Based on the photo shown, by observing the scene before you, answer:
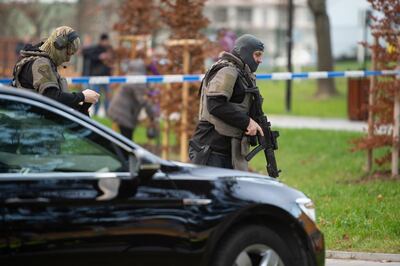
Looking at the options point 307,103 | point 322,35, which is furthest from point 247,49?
point 307,103

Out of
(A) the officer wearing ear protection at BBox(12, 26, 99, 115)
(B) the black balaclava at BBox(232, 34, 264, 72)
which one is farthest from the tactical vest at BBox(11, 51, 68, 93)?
(B) the black balaclava at BBox(232, 34, 264, 72)

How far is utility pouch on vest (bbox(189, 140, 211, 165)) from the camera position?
848cm

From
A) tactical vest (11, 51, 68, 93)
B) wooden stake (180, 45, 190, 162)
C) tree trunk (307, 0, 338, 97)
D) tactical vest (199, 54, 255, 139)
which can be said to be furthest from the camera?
tree trunk (307, 0, 338, 97)

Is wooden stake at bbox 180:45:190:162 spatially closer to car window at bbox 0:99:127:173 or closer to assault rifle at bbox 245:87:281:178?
assault rifle at bbox 245:87:281:178

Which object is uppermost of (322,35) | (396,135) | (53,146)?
(322,35)

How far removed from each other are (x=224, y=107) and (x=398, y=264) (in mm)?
1997

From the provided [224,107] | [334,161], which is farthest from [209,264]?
[334,161]

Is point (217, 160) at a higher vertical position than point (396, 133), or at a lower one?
higher

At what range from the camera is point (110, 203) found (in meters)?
5.75

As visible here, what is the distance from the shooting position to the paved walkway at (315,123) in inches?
812

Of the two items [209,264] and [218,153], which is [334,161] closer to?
[218,153]

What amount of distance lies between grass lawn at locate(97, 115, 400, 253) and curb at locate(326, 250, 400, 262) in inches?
5.6

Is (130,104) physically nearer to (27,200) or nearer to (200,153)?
(200,153)

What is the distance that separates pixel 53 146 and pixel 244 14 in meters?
103
